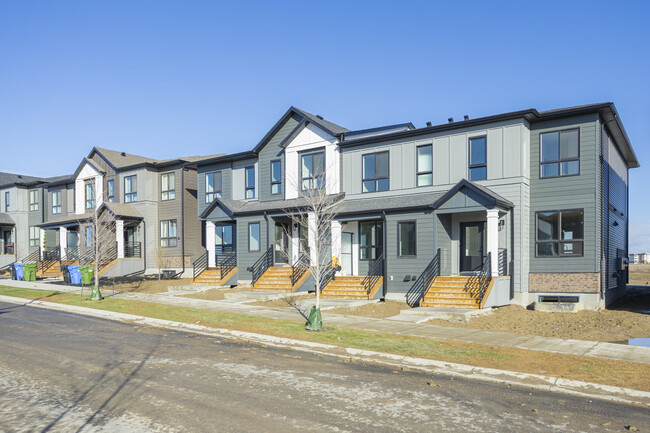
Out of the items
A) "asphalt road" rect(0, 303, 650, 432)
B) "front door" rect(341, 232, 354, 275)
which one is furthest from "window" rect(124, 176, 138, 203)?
"asphalt road" rect(0, 303, 650, 432)

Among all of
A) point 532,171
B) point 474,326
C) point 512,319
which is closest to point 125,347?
point 474,326

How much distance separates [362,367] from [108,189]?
107 ft

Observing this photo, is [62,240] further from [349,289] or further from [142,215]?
[349,289]

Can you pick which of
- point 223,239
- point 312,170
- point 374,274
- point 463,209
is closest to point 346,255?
point 374,274

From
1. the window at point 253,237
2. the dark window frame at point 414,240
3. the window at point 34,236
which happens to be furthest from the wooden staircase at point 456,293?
the window at point 34,236

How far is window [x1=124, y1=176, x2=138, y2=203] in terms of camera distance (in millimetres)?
36125

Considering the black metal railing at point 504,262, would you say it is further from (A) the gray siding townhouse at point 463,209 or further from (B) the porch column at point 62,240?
(B) the porch column at point 62,240

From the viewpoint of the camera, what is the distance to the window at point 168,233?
113 ft

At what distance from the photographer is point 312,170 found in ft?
86.1

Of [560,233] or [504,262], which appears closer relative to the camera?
[560,233]

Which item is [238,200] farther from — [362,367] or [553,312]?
[362,367]

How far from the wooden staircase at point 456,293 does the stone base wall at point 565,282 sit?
2.59m

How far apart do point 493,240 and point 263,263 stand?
38.4ft

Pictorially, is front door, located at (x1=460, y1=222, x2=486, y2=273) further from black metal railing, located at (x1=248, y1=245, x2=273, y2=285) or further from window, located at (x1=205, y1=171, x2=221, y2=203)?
window, located at (x1=205, y1=171, x2=221, y2=203)
